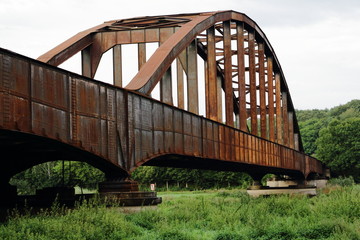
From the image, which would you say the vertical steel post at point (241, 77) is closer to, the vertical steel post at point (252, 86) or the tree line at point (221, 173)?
the vertical steel post at point (252, 86)

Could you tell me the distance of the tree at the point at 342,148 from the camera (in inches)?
3890

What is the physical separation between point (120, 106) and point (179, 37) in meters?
7.47

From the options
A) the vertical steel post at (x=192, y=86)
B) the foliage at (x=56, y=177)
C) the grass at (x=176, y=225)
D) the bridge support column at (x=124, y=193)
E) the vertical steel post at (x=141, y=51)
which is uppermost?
the vertical steel post at (x=141, y=51)

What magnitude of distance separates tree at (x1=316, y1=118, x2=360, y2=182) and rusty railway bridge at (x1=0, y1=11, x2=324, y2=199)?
56.9 metres

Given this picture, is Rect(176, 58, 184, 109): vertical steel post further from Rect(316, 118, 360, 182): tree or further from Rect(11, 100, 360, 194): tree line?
Rect(316, 118, 360, 182): tree

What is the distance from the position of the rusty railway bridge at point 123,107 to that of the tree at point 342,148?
56918mm

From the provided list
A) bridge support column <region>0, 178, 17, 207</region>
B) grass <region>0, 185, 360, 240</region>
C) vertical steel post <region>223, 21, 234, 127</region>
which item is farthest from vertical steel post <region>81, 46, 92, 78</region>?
vertical steel post <region>223, 21, 234, 127</region>

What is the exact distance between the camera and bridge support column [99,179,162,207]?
21.3 metres

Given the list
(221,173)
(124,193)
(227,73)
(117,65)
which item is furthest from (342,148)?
(124,193)

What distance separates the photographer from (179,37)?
2823 cm

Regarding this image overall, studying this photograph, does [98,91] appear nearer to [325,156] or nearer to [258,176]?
[258,176]

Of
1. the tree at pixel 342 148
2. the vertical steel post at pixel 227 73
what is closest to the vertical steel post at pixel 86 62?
the vertical steel post at pixel 227 73

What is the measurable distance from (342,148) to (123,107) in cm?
8341

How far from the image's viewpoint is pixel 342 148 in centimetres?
10025
